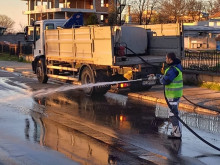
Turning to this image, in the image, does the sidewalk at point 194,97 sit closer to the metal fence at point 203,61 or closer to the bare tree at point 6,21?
the metal fence at point 203,61

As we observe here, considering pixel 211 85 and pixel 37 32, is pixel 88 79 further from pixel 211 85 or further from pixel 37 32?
pixel 37 32

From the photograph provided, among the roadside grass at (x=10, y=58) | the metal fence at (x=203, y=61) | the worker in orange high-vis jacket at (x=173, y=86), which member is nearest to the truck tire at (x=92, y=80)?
the metal fence at (x=203, y=61)

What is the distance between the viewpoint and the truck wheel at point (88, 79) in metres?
15.0

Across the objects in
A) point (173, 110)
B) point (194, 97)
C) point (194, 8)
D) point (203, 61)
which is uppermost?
point (194, 8)

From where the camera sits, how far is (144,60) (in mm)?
14188

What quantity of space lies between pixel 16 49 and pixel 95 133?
35502mm

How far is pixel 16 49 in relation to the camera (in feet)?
142

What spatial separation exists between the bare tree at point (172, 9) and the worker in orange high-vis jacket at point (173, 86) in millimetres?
49642

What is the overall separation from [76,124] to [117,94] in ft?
20.6

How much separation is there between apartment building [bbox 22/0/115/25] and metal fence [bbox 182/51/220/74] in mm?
53981

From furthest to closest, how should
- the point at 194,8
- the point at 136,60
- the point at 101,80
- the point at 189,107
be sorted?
1. the point at 194,8
2. the point at 101,80
3. the point at 136,60
4. the point at 189,107

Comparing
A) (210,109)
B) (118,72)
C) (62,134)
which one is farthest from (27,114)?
(210,109)

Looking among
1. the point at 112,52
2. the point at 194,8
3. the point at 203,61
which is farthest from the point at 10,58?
the point at 194,8

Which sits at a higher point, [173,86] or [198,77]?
[173,86]
